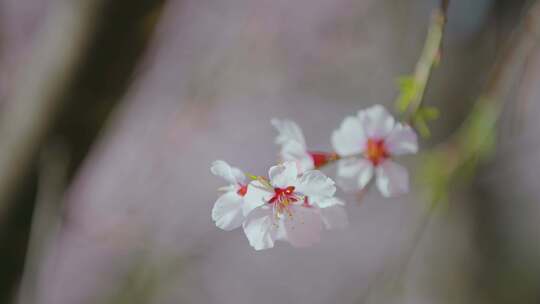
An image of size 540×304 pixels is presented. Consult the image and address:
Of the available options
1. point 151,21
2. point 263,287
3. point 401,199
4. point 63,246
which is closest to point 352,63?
point 401,199

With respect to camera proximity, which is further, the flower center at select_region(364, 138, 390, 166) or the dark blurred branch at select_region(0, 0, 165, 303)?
the dark blurred branch at select_region(0, 0, 165, 303)

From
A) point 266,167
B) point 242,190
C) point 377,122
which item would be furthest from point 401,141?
point 266,167

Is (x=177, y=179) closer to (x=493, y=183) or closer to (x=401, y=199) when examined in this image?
(x=401, y=199)

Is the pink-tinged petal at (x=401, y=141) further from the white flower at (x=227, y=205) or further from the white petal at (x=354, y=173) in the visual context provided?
the white flower at (x=227, y=205)

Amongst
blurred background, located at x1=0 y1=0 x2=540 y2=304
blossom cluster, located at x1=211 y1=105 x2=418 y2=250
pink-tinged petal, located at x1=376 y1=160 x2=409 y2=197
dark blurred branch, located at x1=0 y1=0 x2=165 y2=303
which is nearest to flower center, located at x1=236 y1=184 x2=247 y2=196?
blossom cluster, located at x1=211 y1=105 x2=418 y2=250

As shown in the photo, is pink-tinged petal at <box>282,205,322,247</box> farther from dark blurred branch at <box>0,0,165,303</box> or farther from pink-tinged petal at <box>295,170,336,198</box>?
dark blurred branch at <box>0,0,165,303</box>

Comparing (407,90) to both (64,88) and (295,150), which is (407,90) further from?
(64,88)
